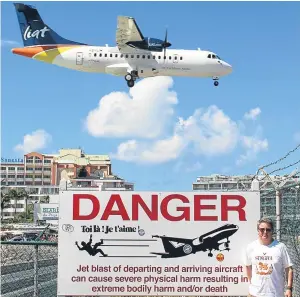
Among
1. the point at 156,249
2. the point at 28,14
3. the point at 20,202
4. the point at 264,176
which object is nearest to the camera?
the point at 156,249

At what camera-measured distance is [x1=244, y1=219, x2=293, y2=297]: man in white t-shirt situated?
18.3 ft

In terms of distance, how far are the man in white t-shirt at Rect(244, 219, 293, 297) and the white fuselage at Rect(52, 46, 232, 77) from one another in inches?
1531

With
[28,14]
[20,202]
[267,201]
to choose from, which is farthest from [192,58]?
[20,202]

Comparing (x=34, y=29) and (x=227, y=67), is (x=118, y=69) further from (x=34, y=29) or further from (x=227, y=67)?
(x=34, y=29)

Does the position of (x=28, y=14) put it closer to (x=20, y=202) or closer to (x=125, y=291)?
(x=125, y=291)

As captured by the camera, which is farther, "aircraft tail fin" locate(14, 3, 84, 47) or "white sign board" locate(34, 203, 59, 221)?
"aircraft tail fin" locate(14, 3, 84, 47)

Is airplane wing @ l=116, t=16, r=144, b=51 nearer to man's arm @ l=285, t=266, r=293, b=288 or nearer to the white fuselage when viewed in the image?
Answer: the white fuselage

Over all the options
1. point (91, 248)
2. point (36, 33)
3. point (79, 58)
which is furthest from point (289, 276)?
point (36, 33)

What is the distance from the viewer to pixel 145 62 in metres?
45.1

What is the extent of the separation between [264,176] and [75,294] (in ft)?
10.7

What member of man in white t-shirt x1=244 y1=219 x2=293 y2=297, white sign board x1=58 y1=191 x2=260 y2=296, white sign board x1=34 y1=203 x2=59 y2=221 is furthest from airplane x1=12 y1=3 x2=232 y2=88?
man in white t-shirt x1=244 y1=219 x2=293 y2=297

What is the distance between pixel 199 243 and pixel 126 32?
3958 cm

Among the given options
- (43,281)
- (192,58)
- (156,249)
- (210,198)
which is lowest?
(43,281)

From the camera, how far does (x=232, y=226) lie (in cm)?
620
